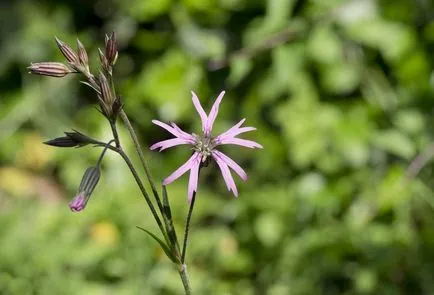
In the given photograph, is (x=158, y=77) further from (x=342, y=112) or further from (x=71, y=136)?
(x=71, y=136)

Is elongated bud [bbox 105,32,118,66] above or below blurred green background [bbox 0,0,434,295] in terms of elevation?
below

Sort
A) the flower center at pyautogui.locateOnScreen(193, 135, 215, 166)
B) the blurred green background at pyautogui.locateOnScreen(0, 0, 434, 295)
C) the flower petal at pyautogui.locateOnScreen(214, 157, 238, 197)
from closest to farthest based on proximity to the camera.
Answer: the flower petal at pyautogui.locateOnScreen(214, 157, 238, 197) < the flower center at pyautogui.locateOnScreen(193, 135, 215, 166) < the blurred green background at pyautogui.locateOnScreen(0, 0, 434, 295)

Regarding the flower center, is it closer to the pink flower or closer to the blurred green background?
the pink flower

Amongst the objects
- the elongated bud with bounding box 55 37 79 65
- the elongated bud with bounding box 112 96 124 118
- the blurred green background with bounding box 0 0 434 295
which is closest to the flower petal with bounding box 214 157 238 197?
the elongated bud with bounding box 112 96 124 118

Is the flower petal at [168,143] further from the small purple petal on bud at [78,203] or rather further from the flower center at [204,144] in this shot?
the small purple petal on bud at [78,203]

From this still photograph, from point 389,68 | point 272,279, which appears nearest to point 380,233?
point 272,279

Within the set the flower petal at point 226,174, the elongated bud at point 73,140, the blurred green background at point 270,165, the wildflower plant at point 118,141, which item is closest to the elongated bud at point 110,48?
the wildflower plant at point 118,141
